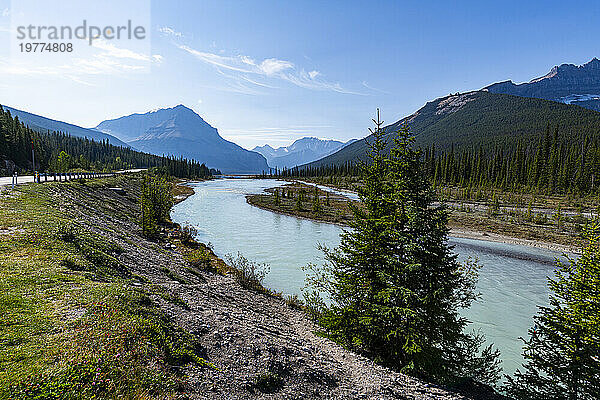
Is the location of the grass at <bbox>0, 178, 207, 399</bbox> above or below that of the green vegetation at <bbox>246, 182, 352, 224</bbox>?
above

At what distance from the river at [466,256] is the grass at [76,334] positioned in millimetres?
14460

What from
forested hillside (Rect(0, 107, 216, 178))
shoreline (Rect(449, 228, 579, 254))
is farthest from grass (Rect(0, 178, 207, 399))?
shoreline (Rect(449, 228, 579, 254))

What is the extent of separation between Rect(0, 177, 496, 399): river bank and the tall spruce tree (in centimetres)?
115

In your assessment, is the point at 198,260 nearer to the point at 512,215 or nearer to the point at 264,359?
the point at 264,359

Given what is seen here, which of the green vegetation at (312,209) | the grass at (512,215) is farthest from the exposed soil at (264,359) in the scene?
the green vegetation at (312,209)

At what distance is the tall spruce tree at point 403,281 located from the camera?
10.6 m

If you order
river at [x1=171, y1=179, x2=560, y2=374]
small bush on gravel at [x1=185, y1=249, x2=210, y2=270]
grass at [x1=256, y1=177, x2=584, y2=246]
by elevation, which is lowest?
river at [x1=171, y1=179, x2=560, y2=374]

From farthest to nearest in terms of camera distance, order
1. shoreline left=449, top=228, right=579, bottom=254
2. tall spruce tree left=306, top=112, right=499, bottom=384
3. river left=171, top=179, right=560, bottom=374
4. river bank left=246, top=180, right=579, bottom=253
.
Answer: river bank left=246, top=180, right=579, bottom=253, shoreline left=449, top=228, right=579, bottom=254, river left=171, top=179, right=560, bottom=374, tall spruce tree left=306, top=112, right=499, bottom=384

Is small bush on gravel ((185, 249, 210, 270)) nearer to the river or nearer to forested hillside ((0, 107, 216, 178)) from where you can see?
the river

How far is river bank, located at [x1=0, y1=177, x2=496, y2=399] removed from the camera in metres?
Result: 5.82

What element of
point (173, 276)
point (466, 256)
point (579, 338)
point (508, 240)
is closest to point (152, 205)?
point (173, 276)

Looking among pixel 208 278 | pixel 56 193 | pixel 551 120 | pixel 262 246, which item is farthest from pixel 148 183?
pixel 551 120

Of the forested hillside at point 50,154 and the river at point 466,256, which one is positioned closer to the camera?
the river at point 466,256

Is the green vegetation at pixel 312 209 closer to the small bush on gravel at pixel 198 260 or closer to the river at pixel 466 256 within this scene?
the river at pixel 466 256
